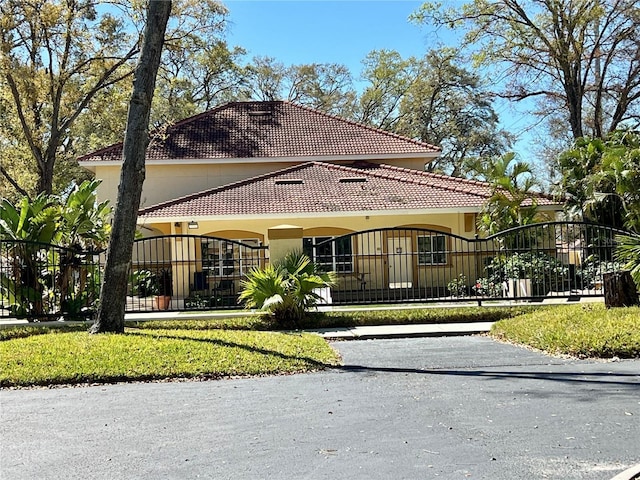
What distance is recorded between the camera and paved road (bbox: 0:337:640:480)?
4.64m

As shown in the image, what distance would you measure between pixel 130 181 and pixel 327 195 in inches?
411

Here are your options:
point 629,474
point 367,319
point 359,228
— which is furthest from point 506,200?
point 629,474

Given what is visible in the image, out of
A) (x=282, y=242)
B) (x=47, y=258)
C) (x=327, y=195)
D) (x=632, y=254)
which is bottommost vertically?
(x=632, y=254)

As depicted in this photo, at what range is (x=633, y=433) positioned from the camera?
17.3 ft

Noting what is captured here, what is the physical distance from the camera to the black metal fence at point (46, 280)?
12.7 metres

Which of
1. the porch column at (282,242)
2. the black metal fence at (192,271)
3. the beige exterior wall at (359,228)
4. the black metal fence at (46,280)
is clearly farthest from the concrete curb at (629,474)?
the beige exterior wall at (359,228)

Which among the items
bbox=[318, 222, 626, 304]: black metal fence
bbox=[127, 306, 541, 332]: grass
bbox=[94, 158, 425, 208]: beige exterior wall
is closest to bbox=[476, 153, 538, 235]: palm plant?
bbox=[318, 222, 626, 304]: black metal fence

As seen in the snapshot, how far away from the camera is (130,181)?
1063 centimetres

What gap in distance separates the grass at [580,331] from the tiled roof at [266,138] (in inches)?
577

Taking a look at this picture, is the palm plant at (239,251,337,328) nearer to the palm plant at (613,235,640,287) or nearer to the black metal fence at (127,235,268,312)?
the black metal fence at (127,235,268,312)

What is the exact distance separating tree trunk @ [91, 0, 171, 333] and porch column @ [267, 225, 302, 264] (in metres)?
3.43

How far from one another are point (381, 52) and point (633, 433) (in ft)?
129

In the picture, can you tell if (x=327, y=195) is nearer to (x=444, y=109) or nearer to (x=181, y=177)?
(x=181, y=177)

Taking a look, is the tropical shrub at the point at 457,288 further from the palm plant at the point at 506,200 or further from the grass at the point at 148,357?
the grass at the point at 148,357
